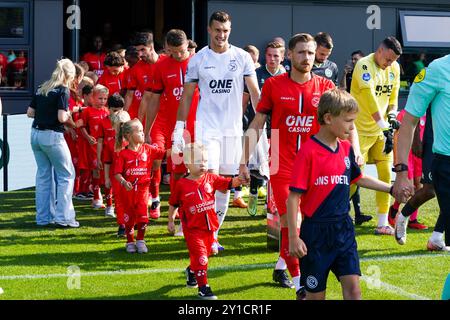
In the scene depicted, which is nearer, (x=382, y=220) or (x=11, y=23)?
(x=382, y=220)

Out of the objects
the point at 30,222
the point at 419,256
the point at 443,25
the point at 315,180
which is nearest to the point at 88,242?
the point at 30,222

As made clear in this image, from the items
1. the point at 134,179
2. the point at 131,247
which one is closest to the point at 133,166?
the point at 134,179

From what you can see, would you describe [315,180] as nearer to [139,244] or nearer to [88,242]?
[139,244]

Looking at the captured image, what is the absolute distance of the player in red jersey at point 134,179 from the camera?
981 cm

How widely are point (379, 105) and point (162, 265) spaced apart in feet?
11.4

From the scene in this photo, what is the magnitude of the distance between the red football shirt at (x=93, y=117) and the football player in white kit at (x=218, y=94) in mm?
3456

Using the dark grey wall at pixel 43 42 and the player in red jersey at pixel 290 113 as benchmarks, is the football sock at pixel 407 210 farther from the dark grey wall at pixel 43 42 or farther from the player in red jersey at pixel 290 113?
the dark grey wall at pixel 43 42

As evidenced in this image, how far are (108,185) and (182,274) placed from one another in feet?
9.99

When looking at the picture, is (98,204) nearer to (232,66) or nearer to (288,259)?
(232,66)

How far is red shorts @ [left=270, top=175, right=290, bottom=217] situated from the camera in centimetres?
772

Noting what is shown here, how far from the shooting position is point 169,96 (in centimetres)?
1100

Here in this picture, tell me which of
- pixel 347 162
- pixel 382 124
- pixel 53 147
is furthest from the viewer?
pixel 53 147

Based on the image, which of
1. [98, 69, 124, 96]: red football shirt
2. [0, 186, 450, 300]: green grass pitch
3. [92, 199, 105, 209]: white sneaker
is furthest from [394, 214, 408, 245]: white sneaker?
[98, 69, 124, 96]: red football shirt

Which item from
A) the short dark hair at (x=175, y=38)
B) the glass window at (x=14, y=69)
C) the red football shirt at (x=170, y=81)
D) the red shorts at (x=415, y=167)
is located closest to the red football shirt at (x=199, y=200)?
the short dark hair at (x=175, y=38)
